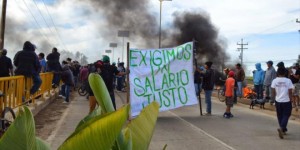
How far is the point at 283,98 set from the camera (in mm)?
8719

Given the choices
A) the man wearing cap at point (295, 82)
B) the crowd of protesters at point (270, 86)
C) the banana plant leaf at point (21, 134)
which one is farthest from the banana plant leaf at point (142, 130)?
the man wearing cap at point (295, 82)

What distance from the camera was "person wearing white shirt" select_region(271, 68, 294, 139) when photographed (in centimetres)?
866

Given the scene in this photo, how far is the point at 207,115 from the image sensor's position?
1210cm

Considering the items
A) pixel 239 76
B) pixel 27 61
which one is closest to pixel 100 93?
pixel 27 61

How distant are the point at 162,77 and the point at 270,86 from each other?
5084mm

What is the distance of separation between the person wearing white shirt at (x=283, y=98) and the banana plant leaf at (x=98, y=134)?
8.08m

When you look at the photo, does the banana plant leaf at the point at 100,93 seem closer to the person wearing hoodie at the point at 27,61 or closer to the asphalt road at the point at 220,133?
the asphalt road at the point at 220,133

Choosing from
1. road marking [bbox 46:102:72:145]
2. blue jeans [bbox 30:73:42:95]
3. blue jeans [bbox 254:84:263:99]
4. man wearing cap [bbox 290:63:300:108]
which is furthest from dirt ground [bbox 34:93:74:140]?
man wearing cap [bbox 290:63:300:108]

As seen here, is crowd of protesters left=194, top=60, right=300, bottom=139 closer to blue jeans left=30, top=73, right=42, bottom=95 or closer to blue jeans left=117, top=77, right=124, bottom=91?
blue jeans left=30, top=73, right=42, bottom=95

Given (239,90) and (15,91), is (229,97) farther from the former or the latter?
(239,90)

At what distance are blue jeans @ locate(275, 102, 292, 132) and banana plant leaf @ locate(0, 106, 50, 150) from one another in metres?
8.18

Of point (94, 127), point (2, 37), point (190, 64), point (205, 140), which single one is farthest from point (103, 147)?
point (2, 37)

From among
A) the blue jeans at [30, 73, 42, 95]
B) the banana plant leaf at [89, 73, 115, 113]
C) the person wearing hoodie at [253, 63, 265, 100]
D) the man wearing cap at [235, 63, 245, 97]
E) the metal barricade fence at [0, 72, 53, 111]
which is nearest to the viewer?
the banana plant leaf at [89, 73, 115, 113]

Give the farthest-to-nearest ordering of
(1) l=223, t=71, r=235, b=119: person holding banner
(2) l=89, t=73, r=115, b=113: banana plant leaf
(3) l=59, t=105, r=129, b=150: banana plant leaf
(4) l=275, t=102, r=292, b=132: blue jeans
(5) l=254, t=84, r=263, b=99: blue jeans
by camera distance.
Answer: (5) l=254, t=84, r=263, b=99: blue jeans → (1) l=223, t=71, r=235, b=119: person holding banner → (4) l=275, t=102, r=292, b=132: blue jeans → (2) l=89, t=73, r=115, b=113: banana plant leaf → (3) l=59, t=105, r=129, b=150: banana plant leaf
